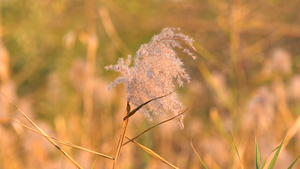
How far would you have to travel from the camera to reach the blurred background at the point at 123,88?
2.85 m

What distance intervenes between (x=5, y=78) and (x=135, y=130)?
6.08 feet

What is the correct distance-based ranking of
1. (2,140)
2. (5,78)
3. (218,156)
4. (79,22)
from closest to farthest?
1. (2,140)
2. (5,78)
3. (218,156)
4. (79,22)

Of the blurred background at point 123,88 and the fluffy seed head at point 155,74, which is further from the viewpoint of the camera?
the blurred background at point 123,88

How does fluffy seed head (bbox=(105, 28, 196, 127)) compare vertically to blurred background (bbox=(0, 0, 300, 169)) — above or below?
below

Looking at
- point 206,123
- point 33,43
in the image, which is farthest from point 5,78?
point 206,123

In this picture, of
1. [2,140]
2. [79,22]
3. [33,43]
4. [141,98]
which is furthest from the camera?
[79,22]

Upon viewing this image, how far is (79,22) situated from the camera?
18.6 feet

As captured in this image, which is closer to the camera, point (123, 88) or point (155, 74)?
point (155, 74)

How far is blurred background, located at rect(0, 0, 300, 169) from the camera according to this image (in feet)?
9.34

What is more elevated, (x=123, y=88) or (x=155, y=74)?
(x=123, y=88)

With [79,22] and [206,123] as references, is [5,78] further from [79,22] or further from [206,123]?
[206,123]

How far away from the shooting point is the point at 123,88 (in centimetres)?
205

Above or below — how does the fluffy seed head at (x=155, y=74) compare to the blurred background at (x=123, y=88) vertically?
below

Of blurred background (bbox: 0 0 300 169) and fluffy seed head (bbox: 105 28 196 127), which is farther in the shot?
blurred background (bbox: 0 0 300 169)
